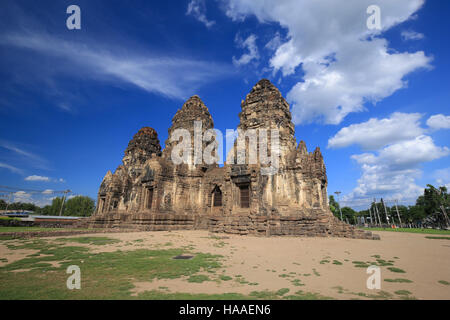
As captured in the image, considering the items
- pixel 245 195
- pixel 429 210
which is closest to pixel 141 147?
pixel 245 195

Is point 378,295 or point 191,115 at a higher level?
point 191,115

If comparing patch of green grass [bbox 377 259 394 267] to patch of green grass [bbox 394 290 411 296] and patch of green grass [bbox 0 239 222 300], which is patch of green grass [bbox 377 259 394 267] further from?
patch of green grass [bbox 0 239 222 300]

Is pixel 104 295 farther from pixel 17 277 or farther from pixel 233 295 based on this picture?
pixel 17 277

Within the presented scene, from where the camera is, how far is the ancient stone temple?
46.6ft

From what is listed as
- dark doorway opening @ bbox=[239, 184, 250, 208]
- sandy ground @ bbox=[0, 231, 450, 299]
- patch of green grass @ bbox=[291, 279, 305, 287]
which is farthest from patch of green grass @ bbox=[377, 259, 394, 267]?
dark doorway opening @ bbox=[239, 184, 250, 208]

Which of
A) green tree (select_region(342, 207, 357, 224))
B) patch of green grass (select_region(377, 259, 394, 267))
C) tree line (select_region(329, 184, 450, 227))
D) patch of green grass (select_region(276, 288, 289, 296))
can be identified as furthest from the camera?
green tree (select_region(342, 207, 357, 224))

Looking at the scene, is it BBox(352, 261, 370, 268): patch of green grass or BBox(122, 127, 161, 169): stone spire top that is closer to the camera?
BBox(352, 261, 370, 268): patch of green grass

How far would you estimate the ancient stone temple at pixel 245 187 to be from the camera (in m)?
14.2

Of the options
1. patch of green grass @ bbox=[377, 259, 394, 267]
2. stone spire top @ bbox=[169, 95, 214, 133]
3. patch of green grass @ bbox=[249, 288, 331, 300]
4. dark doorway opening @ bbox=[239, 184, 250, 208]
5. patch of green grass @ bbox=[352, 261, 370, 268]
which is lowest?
patch of green grass @ bbox=[249, 288, 331, 300]

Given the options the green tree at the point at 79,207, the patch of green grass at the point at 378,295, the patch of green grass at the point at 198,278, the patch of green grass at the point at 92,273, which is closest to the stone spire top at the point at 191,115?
the patch of green grass at the point at 92,273

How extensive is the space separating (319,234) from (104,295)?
12.3 meters

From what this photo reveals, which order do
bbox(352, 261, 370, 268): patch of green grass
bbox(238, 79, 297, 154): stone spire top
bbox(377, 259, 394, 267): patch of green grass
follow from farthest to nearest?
bbox(238, 79, 297, 154): stone spire top
bbox(377, 259, 394, 267): patch of green grass
bbox(352, 261, 370, 268): patch of green grass

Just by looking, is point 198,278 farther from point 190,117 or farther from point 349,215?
point 349,215

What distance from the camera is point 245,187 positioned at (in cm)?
1700
